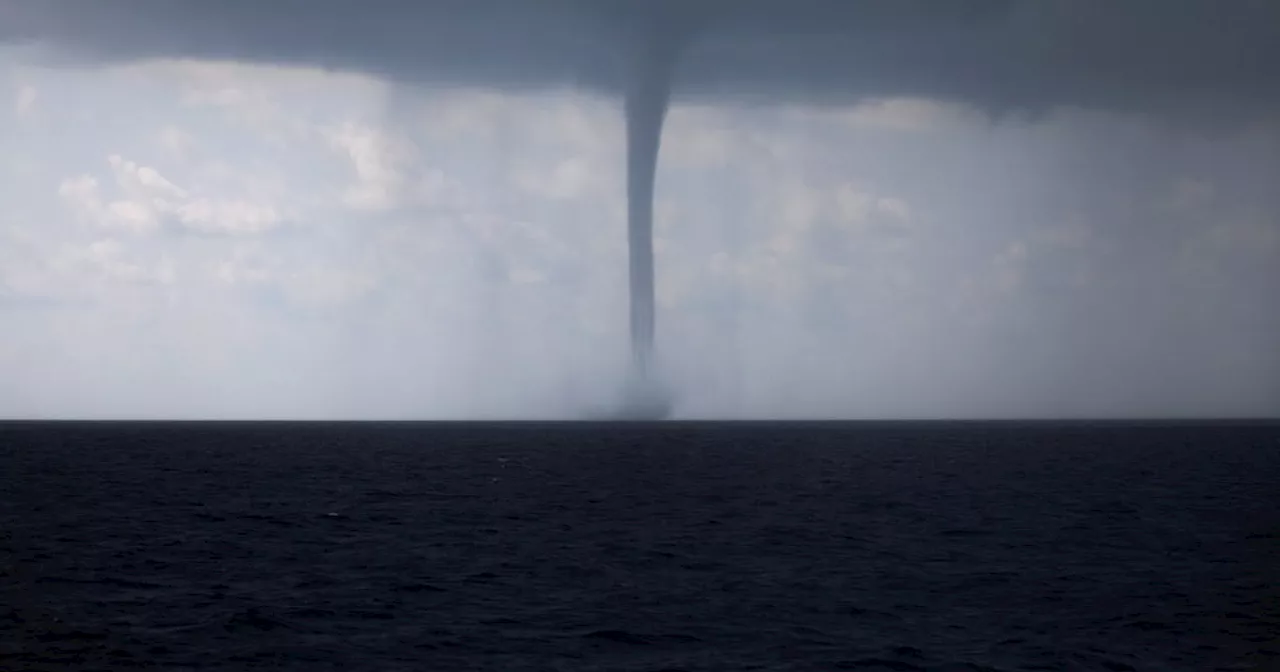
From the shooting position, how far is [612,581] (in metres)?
39.8

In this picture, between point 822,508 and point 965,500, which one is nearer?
point 822,508

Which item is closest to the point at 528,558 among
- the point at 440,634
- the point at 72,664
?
the point at 440,634

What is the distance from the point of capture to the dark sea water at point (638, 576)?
3005 centimetres

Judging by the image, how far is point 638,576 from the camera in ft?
134

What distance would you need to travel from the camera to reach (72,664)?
27859 millimetres

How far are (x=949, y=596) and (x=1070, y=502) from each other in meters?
34.0

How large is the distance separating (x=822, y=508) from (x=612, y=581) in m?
26.2

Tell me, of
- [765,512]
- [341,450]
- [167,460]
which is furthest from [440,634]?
[341,450]

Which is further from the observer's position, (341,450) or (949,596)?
(341,450)

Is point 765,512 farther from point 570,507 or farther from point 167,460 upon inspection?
point 167,460

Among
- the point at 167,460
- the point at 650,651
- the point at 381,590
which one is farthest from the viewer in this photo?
the point at 167,460

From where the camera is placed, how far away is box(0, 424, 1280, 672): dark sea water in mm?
30047

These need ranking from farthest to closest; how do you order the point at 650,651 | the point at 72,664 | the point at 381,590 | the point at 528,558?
the point at 528,558
the point at 381,590
the point at 650,651
the point at 72,664

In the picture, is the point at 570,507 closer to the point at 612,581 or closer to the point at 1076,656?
the point at 612,581
